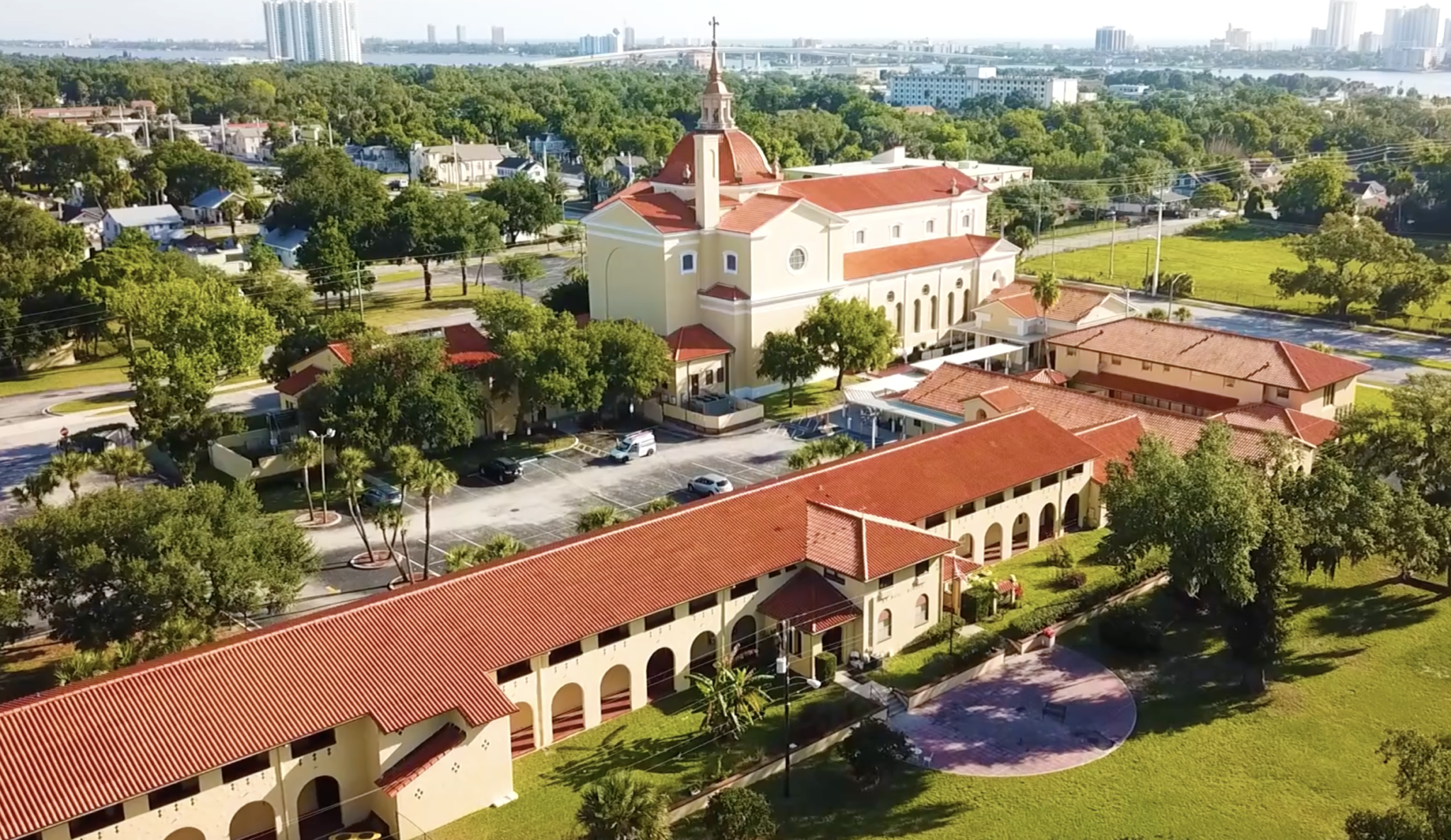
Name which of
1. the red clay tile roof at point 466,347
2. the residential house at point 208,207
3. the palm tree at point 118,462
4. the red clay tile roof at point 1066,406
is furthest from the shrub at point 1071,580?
the residential house at point 208,207

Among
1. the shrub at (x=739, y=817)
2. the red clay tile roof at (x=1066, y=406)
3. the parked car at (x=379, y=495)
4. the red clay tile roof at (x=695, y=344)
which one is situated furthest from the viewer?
the red clay tile roof at (x=695, y=344)

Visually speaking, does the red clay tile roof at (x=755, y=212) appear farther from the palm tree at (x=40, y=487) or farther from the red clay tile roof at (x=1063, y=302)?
the palm tree at (x=40, y=487)

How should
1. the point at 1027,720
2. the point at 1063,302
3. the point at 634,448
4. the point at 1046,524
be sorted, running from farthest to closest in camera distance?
the point at 1063,302
the point at 634,448
the point at 1046,524
the point at 1027,720

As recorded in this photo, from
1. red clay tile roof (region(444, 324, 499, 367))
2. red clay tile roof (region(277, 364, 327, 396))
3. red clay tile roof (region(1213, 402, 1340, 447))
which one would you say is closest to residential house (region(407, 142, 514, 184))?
red clay tile roof (region(277, 364, 327, 396))

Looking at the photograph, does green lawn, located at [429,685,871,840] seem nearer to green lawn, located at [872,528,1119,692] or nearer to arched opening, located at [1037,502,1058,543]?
green lawn, located at [872,528,1119,692]

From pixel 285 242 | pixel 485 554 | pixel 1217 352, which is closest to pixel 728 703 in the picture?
pixel 485 554

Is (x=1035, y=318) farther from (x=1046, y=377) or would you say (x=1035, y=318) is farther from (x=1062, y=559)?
(x=1062, y=559)

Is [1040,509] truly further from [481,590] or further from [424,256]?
[424,256]
